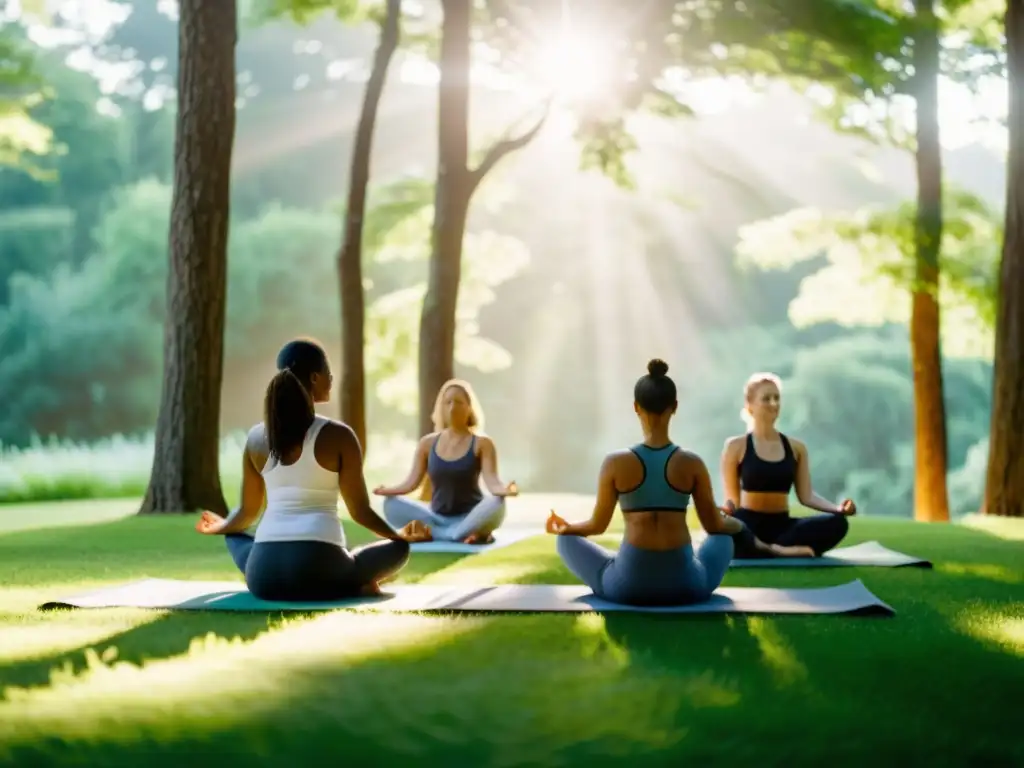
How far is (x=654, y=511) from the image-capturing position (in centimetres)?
510

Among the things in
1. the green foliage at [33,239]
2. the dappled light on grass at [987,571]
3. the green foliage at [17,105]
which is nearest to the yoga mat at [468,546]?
the dappled light on grass at [987,571]

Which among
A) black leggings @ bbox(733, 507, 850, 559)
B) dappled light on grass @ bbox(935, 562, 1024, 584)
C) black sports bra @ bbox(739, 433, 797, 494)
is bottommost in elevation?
dappled light on grass @ bbox(935, 562, 1024, 584)

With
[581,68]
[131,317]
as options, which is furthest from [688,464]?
[131,317]

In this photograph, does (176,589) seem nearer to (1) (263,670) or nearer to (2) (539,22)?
(1) (263,670)

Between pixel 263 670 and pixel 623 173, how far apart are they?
543 inches

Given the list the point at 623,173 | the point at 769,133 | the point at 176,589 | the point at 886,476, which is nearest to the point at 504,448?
the point at 886,476

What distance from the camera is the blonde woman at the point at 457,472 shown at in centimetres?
870

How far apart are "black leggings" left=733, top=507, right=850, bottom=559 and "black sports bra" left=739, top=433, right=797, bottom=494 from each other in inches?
6.4

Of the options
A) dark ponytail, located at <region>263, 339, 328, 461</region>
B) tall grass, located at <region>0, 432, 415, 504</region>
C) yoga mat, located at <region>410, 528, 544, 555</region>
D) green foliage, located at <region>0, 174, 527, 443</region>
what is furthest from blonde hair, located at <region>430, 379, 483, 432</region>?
green foliage, located at <region>0, 174, 527, 443</region>

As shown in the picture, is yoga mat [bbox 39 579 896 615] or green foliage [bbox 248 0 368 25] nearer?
yoga mat [bbox 39 579 896 615]

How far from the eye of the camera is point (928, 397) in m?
15.2

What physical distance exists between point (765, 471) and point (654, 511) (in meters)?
2.53

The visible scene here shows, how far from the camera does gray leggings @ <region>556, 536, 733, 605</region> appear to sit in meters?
A: 5.20

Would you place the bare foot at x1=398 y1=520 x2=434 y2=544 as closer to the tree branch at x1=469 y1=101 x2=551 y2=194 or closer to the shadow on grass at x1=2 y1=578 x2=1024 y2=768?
the shadow on grass at x1=2 y1=578 x2=1024 y2=768
